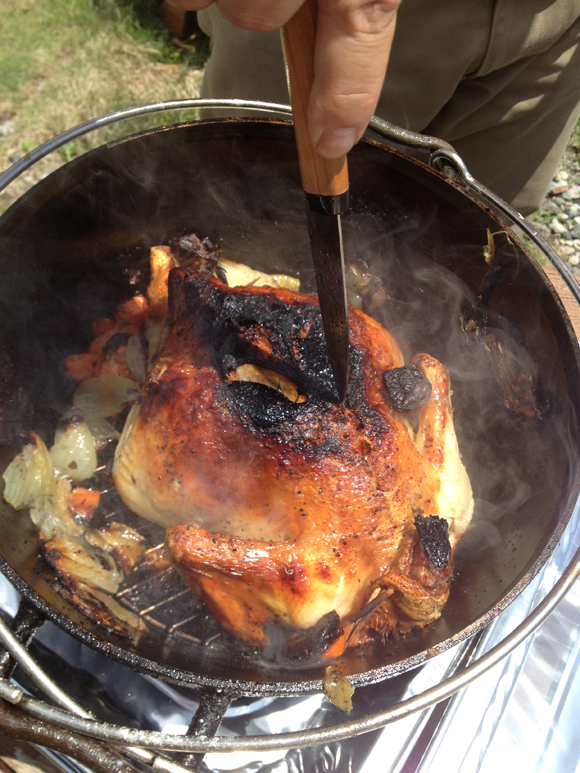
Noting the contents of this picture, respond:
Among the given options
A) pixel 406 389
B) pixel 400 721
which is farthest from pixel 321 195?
pixel 400 721

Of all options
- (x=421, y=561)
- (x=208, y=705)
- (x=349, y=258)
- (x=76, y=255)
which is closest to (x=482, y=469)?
(x=421, y=561)

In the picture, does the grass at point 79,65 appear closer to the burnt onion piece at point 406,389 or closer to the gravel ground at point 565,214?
the gravel ground at point 565,214

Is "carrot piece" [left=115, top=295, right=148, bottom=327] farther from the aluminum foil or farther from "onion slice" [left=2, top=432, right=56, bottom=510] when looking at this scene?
the aluminum foil

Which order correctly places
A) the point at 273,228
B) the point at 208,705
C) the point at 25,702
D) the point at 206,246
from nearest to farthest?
1. the point at 25,702
2. the point at 208,705
3. the point at 206,246
4. the point at 273,228

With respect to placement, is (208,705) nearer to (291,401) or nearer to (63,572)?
(63,572)

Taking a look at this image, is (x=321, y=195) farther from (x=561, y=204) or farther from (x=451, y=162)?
(x=561, y=204)

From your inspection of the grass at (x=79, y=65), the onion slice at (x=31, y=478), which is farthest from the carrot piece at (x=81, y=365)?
the grass at (x=79, y=65)
